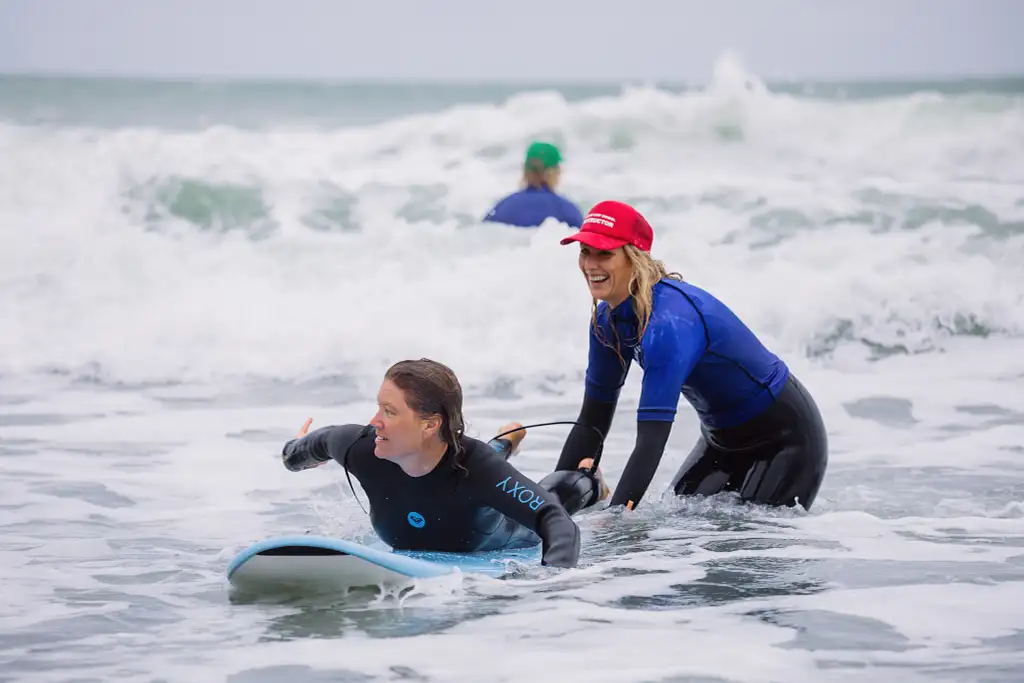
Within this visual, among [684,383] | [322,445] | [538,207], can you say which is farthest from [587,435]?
[538,207]

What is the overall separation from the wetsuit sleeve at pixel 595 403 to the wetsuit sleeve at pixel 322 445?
34.2 inches

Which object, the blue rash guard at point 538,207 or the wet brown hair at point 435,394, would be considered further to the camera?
the blue rash guard at point 538,207

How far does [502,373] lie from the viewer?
929 cm

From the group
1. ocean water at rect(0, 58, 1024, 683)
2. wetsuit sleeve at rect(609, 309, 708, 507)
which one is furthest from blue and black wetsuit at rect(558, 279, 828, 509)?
ocean water at rect(0, 58, 1024, 683)

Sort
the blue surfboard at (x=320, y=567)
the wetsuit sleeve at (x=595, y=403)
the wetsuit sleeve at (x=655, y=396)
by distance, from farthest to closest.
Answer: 1. the wetsuit sleeve at (x=595, y=403)
2. the wetsuit sleeve at (x=655, y=396)
3. the blue surfboard at (x=320, y=567)

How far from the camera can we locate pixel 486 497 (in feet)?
15.2

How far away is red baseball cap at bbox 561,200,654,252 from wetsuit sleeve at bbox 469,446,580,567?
817mm

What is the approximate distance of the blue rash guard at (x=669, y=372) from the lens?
4.76 metres

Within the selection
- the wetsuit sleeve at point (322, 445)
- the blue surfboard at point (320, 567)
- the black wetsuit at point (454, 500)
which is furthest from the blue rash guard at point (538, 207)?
the blue surfboard at point (320, 567)

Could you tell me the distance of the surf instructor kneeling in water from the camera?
15.7 ft

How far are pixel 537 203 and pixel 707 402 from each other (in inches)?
212

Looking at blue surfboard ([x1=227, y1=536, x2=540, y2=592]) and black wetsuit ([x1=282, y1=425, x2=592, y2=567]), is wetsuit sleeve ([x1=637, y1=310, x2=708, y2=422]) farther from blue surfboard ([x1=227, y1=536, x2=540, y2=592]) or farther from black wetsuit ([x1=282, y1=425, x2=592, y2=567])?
blue surfboard ([x1=227, y1=536, x2=540, y2=592])

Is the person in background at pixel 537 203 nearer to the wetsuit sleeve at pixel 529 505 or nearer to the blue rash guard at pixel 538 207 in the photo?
the blue rash guard at pixel 538 207

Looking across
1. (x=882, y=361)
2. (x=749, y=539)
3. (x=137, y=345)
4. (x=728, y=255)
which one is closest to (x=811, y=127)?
(x=728, y=255)
